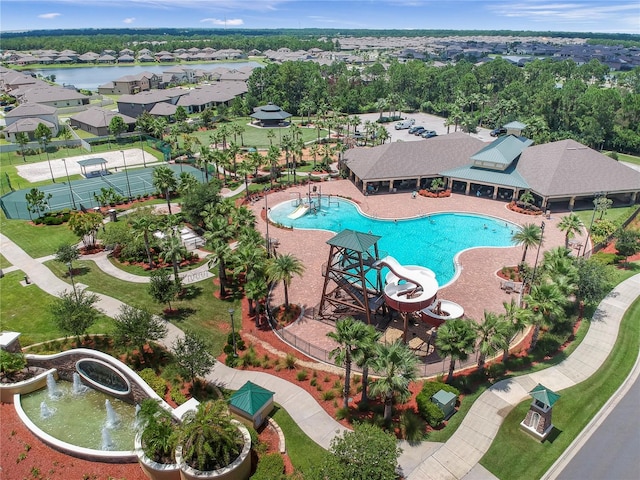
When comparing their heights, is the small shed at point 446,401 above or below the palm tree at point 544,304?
below

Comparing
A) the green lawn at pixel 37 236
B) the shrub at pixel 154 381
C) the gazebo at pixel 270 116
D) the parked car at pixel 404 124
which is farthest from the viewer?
the gazebo at pixel 270 116

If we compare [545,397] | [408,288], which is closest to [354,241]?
[408,288]

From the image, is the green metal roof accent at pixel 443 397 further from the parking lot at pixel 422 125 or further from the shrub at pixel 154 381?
the parking lot at pixel 422 125

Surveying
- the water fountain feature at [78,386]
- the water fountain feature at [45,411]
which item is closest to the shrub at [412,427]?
the water fountain feature at [78,386]

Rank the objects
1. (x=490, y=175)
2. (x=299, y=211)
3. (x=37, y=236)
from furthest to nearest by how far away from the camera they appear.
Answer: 1. (x=490, y=175)
2. (x=299, y=211)
3. (x=37, y=236)

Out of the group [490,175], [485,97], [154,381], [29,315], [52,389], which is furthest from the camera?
[485,97]

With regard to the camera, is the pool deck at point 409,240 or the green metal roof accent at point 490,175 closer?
the pool deck at point 409,240

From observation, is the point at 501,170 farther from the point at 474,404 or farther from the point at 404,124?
the point at 404,124
